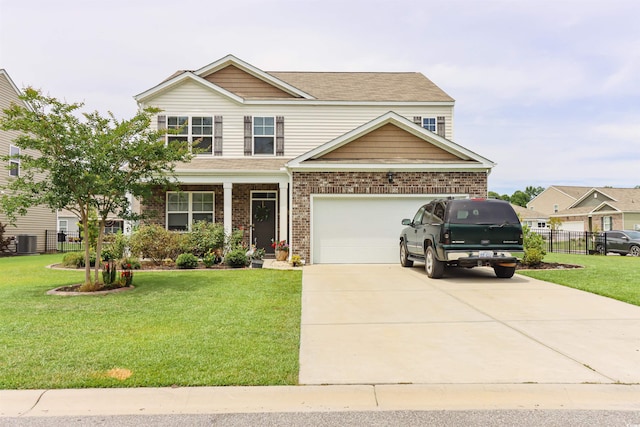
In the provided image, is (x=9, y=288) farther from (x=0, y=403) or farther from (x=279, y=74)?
(x=279, y=74)

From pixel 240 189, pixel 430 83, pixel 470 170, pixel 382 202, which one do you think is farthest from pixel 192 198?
pixel 430 83

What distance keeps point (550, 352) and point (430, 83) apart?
17470 millimetres

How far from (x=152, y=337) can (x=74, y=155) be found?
5.16 m

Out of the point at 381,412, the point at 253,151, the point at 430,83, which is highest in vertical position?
the point at 430,83

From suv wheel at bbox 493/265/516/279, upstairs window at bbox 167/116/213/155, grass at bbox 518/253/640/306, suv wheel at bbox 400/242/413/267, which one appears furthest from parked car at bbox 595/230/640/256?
upstairs window at bbox 167/116/213/155

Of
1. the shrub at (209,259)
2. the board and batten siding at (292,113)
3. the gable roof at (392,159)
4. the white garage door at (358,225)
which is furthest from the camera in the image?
the board and batten siding at (292,113)

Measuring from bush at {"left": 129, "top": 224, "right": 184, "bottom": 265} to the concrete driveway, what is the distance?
6.28m

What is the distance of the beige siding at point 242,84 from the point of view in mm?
18531

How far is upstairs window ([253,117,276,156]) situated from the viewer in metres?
17.9

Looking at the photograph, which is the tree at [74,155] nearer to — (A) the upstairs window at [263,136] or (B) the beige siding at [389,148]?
(B) the beige siding at [389,148]

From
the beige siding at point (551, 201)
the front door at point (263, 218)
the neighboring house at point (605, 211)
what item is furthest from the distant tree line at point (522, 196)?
the front door at point (263, 218)

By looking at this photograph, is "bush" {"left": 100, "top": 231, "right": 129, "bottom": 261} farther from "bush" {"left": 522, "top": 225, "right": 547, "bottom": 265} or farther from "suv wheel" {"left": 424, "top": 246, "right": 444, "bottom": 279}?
"bush" {"left": 522, "top": 225, "right": 547, "bottom": 265}

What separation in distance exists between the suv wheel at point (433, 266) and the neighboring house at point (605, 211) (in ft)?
121

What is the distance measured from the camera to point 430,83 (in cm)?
2062
